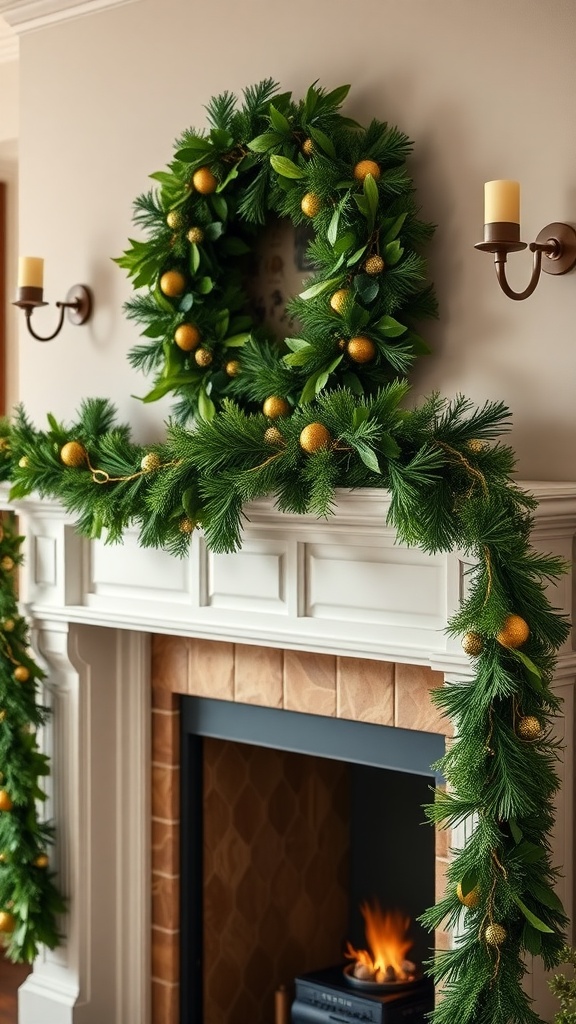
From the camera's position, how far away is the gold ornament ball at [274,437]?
226 centimetres

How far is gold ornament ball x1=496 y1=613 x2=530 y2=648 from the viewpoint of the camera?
195 centimetres

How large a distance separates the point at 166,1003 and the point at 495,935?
4.46 feet

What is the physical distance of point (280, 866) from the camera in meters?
3.24

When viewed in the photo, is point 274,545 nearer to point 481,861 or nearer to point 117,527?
→ point 117,527

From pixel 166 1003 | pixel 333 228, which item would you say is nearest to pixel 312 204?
pixel 333 228

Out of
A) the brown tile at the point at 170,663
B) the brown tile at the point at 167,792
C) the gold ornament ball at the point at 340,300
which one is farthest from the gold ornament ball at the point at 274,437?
the brown tile at the point at 167,792

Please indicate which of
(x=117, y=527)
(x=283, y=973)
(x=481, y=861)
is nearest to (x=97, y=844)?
(x=283, y=973)

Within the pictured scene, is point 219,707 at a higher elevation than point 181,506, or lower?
lower

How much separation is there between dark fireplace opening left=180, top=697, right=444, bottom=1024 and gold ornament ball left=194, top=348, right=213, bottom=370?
79cm

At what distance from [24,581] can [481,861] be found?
59.5 inches

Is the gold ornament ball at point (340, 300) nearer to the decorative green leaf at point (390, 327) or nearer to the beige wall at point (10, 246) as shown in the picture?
the decorative green leaf at point (390, 327)

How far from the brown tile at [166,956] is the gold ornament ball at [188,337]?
1.44m

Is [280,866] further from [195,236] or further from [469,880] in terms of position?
[195,236]

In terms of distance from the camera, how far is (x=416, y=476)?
207 centimetres
